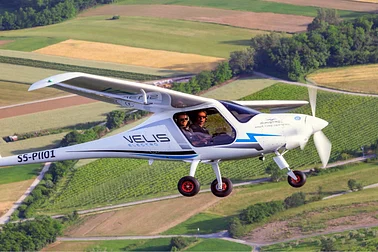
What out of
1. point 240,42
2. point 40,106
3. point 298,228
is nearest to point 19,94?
point 40,106

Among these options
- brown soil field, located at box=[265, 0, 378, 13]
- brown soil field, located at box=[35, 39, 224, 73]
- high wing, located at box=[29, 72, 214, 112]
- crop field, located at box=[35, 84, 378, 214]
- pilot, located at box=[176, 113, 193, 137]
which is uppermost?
high wing, located at box=[29, 72, 214, 112]

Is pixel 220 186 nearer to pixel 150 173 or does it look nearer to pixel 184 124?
pixel 184 124

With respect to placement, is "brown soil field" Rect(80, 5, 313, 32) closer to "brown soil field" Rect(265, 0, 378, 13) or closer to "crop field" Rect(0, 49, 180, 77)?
"brown soil field" Rect(265, 0, 378, 13)

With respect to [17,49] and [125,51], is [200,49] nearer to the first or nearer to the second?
[125,51]

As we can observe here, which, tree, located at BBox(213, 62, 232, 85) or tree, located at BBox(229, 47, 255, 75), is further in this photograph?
tree, located at BBox(229, 47, 255, 75)

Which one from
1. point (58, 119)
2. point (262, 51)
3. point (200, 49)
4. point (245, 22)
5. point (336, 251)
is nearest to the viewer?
point (336, 251)

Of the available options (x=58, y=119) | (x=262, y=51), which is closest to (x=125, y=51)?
(x=262, y=51)

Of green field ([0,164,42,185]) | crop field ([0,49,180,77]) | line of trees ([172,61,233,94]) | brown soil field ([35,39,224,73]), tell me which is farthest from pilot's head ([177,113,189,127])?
brown soil field ([35,39,224,73])
